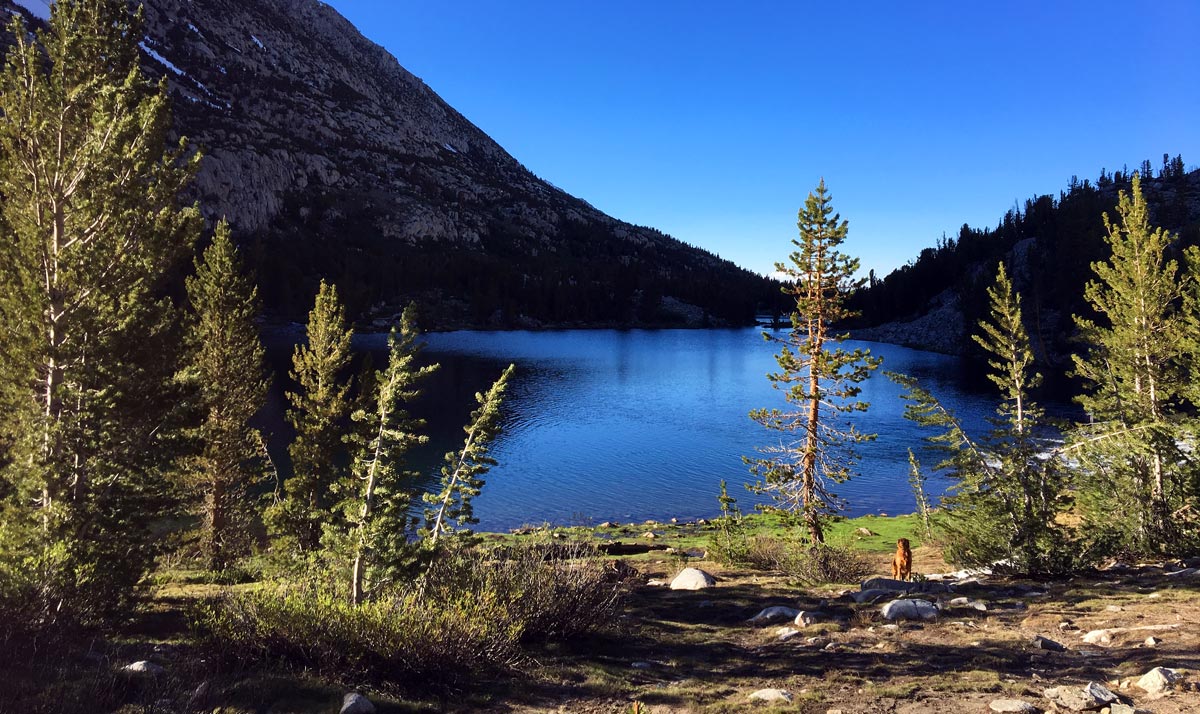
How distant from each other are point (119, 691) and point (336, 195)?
214816 mm

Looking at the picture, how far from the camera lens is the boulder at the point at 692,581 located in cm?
1405

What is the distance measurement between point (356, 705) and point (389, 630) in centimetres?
110

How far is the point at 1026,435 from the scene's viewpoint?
13102 mm

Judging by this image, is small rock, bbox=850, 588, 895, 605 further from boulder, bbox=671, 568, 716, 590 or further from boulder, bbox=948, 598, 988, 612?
boulder, bbox=671, 568, 716, 590

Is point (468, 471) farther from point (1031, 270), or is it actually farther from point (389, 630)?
point (1031, 270)

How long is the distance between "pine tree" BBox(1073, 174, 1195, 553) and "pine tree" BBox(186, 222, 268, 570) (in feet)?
79.3

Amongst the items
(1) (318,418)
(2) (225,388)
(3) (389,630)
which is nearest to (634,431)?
(1) (318,418)

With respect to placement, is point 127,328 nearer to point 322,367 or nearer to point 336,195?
point 322,367

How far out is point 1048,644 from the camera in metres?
8.33

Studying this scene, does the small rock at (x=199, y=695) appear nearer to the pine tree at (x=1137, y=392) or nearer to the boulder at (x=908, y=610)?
the boulder at (x=908, y=610)

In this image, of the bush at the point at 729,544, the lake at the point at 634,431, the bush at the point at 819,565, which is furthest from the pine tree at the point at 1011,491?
the lake at the point at 634,431

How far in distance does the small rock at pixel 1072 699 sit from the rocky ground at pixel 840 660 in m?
0.02

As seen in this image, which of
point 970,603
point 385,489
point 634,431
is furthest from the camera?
point 634,431

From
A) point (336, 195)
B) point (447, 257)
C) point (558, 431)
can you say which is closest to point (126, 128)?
point (558, 431)
